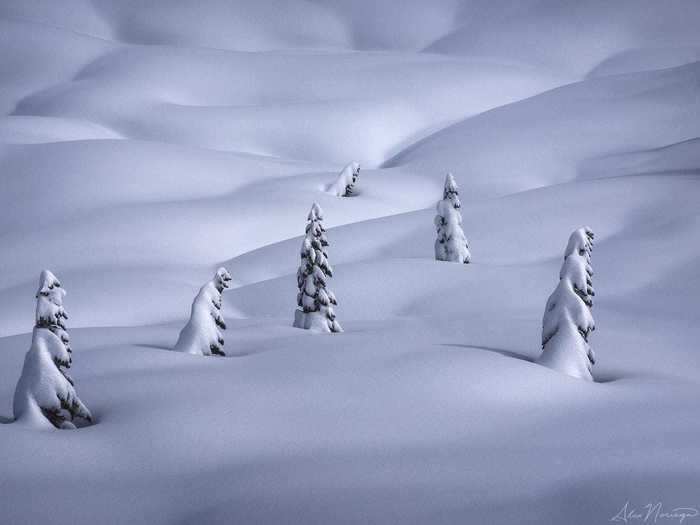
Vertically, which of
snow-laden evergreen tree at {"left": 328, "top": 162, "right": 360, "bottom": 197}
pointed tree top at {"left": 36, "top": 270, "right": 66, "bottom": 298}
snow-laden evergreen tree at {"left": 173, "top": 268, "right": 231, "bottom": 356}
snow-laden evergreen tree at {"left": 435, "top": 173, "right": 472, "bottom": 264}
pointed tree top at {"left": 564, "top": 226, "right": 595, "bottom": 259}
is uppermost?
snow-laden evergreen tree at {"left": 328, "top": 162, "right": 360, "bottom": 197}

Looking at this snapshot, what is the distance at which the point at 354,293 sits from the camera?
890 inches

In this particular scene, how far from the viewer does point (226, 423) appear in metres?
9.17

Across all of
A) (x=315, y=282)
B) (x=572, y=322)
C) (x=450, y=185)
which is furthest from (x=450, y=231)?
(x=572, y=322)

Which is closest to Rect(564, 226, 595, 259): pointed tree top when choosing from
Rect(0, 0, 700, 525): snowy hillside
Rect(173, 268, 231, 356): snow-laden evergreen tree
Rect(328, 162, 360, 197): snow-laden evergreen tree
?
Rect(0, 0, 700, 525): snowy hillside

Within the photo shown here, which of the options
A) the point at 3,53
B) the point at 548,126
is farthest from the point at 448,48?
the point at 548,126

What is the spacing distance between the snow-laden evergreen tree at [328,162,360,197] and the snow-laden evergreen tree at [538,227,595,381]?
28.5 metres

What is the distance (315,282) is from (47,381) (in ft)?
23.4

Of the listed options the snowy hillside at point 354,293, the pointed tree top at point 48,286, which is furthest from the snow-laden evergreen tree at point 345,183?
the pointed tree top at point 48,286

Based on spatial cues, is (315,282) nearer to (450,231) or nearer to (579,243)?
(579,243)

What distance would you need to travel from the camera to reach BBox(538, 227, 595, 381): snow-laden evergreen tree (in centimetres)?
1163

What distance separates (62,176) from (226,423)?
33222 millimetres
